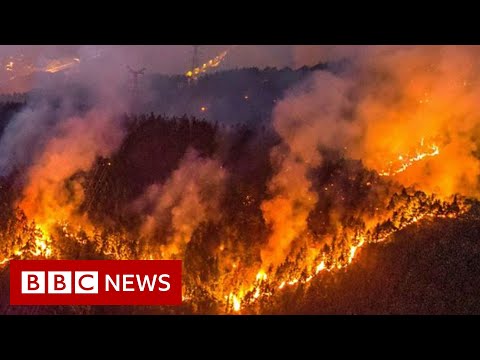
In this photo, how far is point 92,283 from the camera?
40.3ft

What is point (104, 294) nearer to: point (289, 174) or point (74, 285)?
point (74, 285)

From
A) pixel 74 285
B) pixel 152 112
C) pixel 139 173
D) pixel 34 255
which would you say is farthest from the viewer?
pixel 152 112

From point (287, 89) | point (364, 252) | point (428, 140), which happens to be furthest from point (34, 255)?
point (428, 140)

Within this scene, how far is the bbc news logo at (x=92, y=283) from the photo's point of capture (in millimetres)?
12234

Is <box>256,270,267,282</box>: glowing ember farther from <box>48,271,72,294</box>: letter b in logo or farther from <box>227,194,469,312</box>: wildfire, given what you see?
<box>48,271,72,294</box>: letter b in logo

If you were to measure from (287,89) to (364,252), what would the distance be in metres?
9.58

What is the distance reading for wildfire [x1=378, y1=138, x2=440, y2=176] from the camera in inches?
711

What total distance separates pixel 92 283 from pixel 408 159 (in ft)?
43.3

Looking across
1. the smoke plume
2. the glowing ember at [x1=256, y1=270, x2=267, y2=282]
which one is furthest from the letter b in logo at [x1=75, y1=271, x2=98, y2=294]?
the glowing ember at [x1=256, y1=270, x2=267, y2=282]

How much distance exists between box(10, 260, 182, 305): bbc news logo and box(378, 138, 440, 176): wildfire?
33.5 feet

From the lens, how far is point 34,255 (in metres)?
16.5

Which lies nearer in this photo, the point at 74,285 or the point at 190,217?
the point at 74,285

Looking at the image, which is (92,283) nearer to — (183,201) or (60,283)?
(60,283)

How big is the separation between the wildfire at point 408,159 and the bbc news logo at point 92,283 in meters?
10.2
